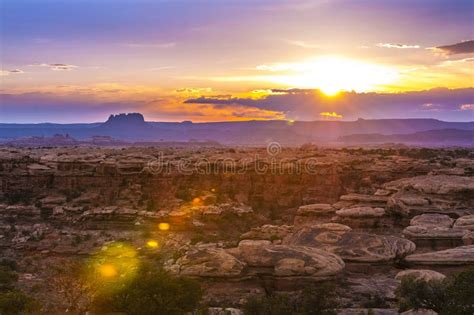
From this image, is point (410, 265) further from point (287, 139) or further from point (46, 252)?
point (287, 139)

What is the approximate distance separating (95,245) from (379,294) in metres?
18.6

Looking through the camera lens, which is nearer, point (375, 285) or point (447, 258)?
point (375, 285)

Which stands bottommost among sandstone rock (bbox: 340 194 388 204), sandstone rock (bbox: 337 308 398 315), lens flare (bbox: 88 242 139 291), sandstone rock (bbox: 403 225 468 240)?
lens flare (bbox: 88 242 139 291)

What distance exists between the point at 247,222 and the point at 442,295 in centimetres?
2450

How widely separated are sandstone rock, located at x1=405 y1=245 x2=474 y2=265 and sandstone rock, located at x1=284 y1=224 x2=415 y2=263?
28.4 inches

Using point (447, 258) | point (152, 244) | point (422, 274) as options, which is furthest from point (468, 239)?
point (152, 244)

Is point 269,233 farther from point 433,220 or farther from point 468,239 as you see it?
point 468,239

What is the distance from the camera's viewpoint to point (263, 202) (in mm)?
42625

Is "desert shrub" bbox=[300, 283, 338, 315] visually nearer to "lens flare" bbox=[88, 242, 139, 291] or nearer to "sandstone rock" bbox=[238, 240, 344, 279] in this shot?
"sandstone rock" bbox=[238, 240, 344, 279]

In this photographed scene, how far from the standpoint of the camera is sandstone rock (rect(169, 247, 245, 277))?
16078mm

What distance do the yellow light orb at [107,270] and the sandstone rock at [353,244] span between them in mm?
7930

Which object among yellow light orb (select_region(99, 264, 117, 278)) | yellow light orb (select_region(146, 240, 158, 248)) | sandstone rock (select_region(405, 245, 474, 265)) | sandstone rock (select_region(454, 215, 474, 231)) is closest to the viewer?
sandstone rock (select_region(405, 245, 474, 265))

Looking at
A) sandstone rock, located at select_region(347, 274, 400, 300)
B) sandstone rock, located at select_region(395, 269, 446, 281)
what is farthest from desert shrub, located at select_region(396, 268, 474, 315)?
sandstone rock, located at select_region(347, 274, 400, 300)

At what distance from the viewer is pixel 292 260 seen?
16281 millimetres
